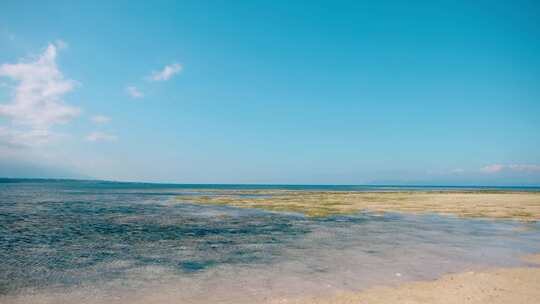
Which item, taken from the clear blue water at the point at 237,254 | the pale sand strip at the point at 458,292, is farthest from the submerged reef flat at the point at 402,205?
the pale sand strip at the point at 458,292

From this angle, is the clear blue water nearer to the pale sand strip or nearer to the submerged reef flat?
the pale sand strip

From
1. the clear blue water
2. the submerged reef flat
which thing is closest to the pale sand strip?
the clear blue water

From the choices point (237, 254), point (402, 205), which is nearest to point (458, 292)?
point (237, 254)

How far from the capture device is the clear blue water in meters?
14.5

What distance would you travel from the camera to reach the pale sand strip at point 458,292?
12086 millimetres

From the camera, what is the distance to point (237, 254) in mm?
20672

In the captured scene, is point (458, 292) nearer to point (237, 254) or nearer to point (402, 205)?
point (237, 254)

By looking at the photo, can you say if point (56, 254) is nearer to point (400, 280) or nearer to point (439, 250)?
point (400, 280)

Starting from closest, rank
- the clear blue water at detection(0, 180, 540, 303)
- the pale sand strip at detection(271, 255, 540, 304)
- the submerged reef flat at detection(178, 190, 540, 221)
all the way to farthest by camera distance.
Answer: the pale sand strip at detection(271, 255, 540, 304) → the clear blue water at detection(0, 180, 540, 303) → the submerged reef flat at detection(178, 190, 540, 221)

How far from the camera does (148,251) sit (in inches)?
845

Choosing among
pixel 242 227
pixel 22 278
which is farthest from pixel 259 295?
pixel 242 227

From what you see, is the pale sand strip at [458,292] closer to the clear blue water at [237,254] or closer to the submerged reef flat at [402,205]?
the clear blue water at [237,254]

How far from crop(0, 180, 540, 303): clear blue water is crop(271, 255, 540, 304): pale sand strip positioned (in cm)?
103

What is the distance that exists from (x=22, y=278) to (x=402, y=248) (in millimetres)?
20753
